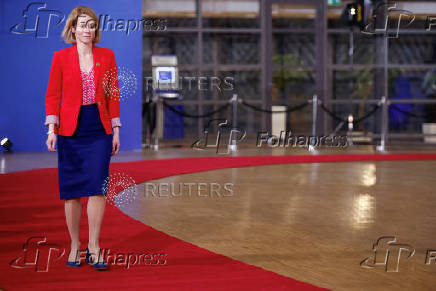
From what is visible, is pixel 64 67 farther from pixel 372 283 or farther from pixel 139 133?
pixel 139 133

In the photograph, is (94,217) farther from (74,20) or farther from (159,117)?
(159,117)

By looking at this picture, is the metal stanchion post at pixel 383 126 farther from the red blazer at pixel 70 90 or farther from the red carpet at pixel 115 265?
the red blazer at pixel 70 90

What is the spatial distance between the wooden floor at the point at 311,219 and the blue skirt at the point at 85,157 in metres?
1.03

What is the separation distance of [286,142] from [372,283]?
43.3 feet

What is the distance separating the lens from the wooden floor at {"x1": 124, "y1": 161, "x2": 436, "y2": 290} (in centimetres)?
423

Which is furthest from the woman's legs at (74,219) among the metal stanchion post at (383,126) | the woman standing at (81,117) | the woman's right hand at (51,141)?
the metal stanchion post at (383,126)

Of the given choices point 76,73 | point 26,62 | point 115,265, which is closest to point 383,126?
point 26,62

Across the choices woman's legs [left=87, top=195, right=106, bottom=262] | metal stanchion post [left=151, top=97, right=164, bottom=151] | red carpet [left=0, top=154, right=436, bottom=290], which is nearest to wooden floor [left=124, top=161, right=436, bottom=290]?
red carpet [left=0, top=154, right=436, bottom=290]

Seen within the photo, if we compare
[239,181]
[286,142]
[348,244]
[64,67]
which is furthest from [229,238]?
[286,142]

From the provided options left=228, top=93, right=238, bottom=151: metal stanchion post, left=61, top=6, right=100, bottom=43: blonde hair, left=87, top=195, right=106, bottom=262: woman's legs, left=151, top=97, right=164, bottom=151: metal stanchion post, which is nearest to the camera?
left=61, top=6, right=100, bottom=43: blonde hair

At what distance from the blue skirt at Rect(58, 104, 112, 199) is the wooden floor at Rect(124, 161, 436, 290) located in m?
1.03

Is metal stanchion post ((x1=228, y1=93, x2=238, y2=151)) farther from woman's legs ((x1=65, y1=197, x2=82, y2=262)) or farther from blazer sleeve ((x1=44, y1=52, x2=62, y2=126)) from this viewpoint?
blazer sleeve ((x1=44, y1=52, x2=62, y2=126))

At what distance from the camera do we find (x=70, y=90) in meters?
4.15

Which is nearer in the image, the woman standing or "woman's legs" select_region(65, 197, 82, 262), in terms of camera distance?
the woman standing
